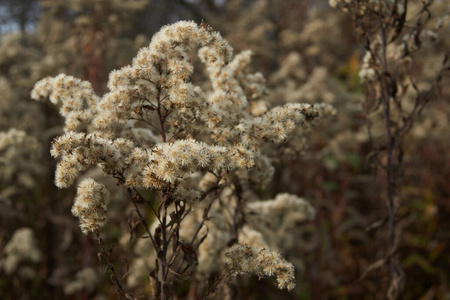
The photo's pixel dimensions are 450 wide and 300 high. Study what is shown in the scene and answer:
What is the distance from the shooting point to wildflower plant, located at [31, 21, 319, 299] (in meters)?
1.62

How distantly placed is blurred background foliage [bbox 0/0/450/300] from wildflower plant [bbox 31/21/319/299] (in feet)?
5.72

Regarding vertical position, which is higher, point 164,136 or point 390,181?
point 390,181

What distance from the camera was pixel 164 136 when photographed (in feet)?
6.24

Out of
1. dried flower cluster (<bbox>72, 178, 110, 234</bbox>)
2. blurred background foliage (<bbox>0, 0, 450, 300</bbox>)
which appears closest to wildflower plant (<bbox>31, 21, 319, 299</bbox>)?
dried flower cluster (<bbox>72, 178, 110, 234</bbox>)

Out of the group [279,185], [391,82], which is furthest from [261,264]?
[279,185]

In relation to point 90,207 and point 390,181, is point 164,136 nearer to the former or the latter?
point 90,207

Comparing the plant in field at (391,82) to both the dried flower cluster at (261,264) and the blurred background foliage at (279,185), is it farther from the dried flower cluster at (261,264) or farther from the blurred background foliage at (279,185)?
the dried flower cluster at (261,264)

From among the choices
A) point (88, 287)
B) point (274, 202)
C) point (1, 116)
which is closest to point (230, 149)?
point (274, 202)

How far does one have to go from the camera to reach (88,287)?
412 centimetres

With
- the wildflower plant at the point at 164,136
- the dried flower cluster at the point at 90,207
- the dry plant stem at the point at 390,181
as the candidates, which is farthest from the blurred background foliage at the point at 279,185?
the dried flower cluster at the point at 90,207

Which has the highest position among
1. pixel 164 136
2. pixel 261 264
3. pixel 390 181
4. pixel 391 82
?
pixel 391 82

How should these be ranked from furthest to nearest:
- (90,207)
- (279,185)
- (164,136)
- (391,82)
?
(279,185), (391,82), (164,136), (90,207)

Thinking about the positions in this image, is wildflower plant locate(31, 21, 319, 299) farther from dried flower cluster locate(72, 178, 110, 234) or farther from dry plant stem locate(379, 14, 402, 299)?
dry plant stem locate(379, 14, 402, 299)

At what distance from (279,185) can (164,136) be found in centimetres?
360
